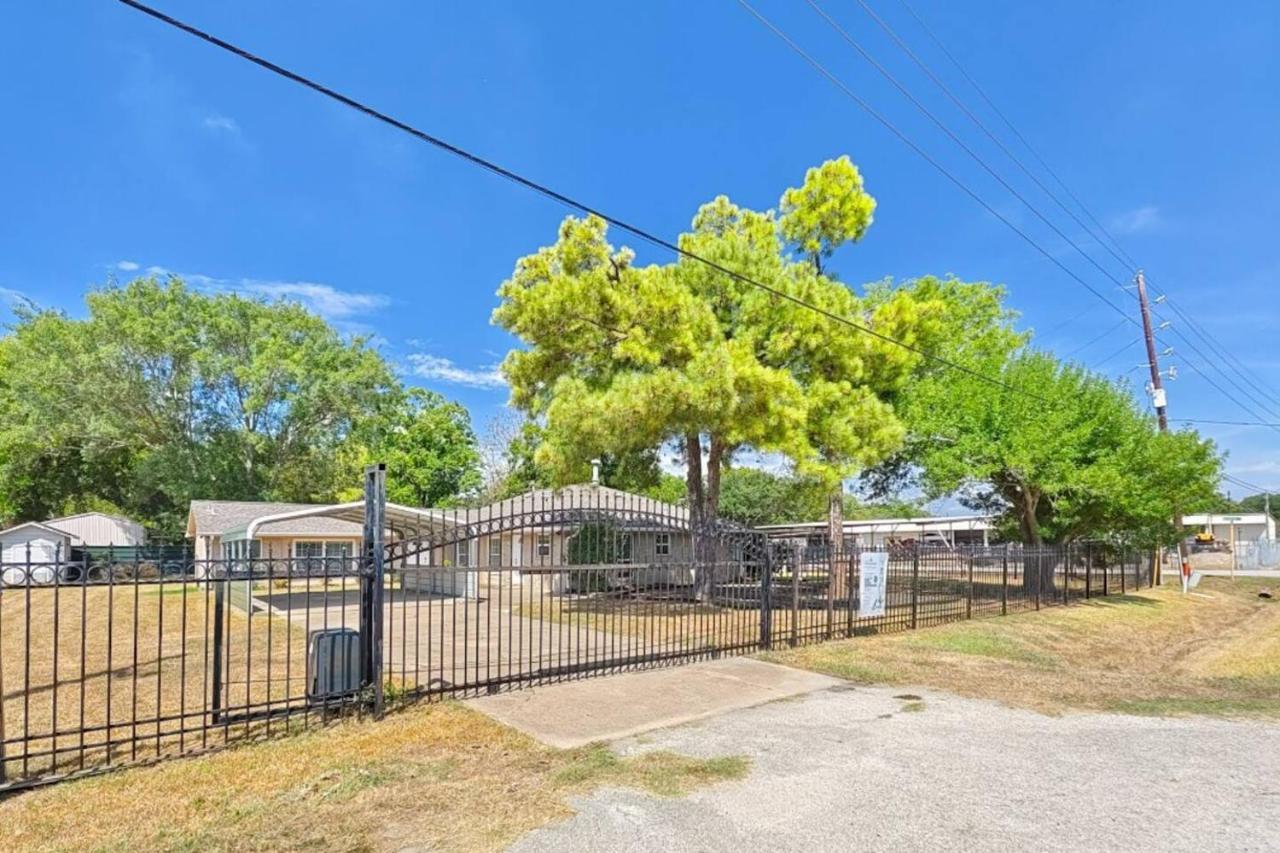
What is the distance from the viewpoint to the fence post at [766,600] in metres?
10.5

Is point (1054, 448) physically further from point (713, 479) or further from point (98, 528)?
point (98, 528)

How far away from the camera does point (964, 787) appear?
5.09 m

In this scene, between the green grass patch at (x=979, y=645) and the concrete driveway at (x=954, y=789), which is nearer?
the concrete driveway at (x=954, y=789)

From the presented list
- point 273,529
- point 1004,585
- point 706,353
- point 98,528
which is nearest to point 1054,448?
point 1004,585

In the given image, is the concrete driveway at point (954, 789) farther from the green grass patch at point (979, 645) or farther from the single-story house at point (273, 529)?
the single-story house at point (273, 529)

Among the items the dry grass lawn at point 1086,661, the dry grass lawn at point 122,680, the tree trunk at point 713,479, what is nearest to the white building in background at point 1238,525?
the dry grass lawn at point 1086,661

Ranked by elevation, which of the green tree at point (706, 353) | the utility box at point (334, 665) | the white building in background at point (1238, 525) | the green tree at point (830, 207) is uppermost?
the green tree at point (830, 207)

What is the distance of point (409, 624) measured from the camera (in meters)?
15.9

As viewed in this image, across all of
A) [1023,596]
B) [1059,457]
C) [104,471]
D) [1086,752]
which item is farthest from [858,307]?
[104,471]

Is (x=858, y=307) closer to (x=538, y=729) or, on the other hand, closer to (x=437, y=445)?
(x=538, y=729)

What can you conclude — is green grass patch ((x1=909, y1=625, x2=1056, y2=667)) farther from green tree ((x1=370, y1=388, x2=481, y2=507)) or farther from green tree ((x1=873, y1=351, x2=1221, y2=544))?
green tree ((x1=370, y1=388, x2=481, y2=507))

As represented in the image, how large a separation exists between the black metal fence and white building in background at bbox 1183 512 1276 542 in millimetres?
55298

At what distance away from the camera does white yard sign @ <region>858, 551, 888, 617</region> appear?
40.4 feet

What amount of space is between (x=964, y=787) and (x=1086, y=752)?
1.60 meters
